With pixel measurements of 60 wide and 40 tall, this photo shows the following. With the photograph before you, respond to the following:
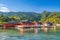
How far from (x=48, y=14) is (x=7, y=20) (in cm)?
774

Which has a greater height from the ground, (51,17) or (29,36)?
(51,17)

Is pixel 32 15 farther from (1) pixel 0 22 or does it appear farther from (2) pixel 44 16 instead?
(1) pixel 0 22

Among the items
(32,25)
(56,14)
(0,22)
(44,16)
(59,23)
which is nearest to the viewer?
(32,25)

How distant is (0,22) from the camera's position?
66.8ft

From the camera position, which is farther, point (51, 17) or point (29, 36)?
point (51, 17)

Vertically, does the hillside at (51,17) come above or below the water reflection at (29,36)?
above

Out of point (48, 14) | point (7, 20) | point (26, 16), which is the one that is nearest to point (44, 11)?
point (48, 14)

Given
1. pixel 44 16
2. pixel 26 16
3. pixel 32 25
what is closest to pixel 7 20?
pixel 32 25

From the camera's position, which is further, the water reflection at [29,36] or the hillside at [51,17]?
the hillside at [51,17]

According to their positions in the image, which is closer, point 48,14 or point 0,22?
point 0,22

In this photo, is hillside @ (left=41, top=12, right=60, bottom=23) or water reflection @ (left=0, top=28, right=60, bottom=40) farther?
hillside @ (left=41, top=12, right=60, bottom=23)

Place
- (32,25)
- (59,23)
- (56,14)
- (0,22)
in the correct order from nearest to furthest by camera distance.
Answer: (32,25)
(0,22)
(59,23)
(56,14)

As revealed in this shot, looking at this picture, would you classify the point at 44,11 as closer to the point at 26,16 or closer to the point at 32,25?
the point at 26,16

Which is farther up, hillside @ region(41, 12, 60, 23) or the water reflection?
hillside @ region(41, 12, 60, 23)
